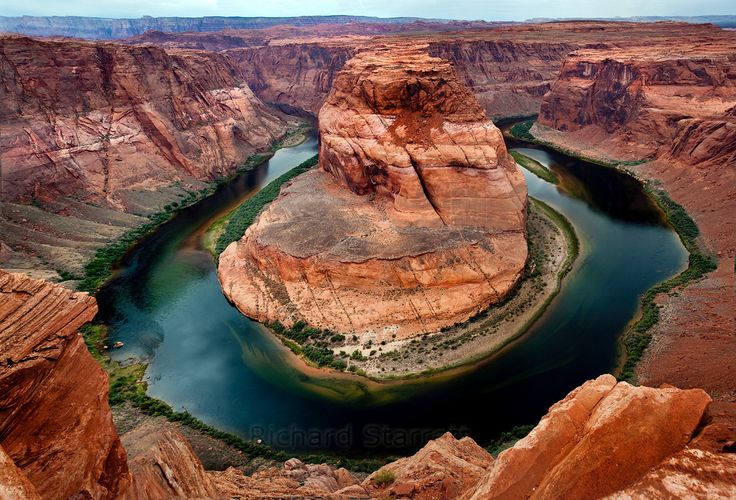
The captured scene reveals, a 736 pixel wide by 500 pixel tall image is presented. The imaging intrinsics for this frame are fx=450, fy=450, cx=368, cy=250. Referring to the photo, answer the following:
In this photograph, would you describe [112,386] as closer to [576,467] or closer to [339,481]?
[339,481]

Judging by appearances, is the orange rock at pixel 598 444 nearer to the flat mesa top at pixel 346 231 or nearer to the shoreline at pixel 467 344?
the shoreline at pixel 467 344

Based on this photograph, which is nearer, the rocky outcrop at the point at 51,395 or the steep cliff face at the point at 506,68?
the rocky outcrop at the point at 51,395

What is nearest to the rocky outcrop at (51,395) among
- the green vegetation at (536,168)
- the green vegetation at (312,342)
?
the green vegetation at (312,342)

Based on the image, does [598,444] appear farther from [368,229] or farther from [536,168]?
[536,168]

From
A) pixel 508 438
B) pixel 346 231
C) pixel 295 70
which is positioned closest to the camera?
pixel 508 438

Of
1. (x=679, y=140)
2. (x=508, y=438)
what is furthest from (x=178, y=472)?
(x=679, y=140)
